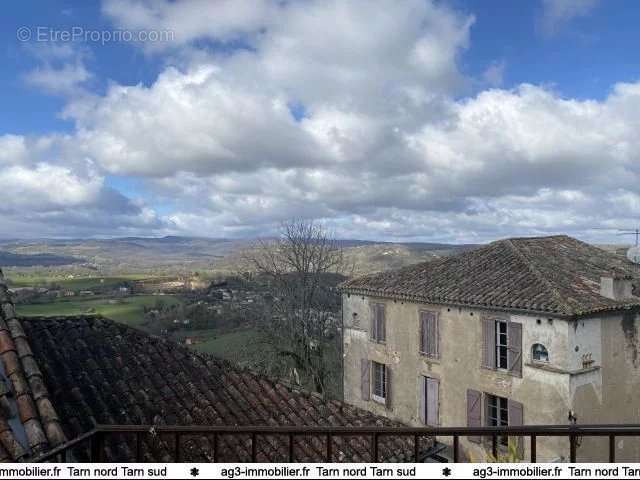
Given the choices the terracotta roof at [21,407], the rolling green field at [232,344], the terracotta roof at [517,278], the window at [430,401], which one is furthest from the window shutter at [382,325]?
the terracotta roof at [21,407]

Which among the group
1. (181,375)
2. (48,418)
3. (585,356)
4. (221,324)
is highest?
(48,418)

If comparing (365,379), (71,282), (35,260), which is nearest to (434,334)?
(365,379)

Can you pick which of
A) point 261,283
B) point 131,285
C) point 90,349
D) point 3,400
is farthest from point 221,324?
point 3,400

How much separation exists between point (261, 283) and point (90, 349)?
1945 cm

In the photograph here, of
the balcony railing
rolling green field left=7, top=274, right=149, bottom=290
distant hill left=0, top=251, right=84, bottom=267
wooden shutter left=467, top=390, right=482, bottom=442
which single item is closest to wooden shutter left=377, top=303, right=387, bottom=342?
wooden shutter left=467, top=390, right=482, bottom=442

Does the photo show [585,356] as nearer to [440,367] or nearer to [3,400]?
[440,367]

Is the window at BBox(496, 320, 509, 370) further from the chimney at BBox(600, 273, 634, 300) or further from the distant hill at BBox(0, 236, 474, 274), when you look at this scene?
the distant hill at BBox(0, 236, 474, 274)

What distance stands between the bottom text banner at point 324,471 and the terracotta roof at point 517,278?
35.0ft

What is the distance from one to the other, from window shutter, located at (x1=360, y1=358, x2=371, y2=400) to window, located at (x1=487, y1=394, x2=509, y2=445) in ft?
16.3

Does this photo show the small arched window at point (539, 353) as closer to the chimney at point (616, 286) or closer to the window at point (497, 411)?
the window at point (497, 411)

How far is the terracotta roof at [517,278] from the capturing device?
1342 centimetres

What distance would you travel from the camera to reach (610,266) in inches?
648

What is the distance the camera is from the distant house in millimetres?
13031

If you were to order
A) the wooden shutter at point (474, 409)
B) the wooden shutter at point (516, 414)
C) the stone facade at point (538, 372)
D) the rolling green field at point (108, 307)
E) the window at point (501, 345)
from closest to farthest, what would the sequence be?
the stone facade at point (538, 372)
the wooden shutter at point (516, 414)
the window at point (501, 345)
the wooden shutter at point (474, 409)
the rolling green field at point (108, 307)
